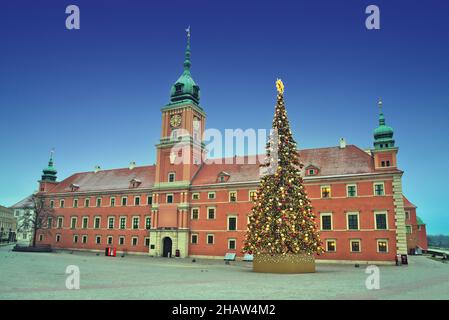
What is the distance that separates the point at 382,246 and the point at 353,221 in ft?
12.5

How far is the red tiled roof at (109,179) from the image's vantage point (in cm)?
5664

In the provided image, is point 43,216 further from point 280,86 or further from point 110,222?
point 280,86

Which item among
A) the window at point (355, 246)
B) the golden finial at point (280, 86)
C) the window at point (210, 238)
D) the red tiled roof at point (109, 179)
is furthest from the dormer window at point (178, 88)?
the window at point (355, 246)

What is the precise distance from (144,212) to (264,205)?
31.3m

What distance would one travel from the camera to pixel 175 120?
5278cm

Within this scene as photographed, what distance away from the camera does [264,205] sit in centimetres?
2572

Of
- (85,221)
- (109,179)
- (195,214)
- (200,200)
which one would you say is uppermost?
(109,179)

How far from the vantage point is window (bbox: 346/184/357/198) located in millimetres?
39906

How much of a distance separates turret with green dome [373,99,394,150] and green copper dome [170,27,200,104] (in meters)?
26.8

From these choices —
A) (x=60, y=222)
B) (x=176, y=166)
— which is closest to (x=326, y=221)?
(x=176, y=166)

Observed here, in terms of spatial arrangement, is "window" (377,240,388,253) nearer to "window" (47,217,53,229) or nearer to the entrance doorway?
the entrance doorway

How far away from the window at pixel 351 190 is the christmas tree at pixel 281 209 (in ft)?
52.6

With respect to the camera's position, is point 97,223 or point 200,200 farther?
point 97,223
